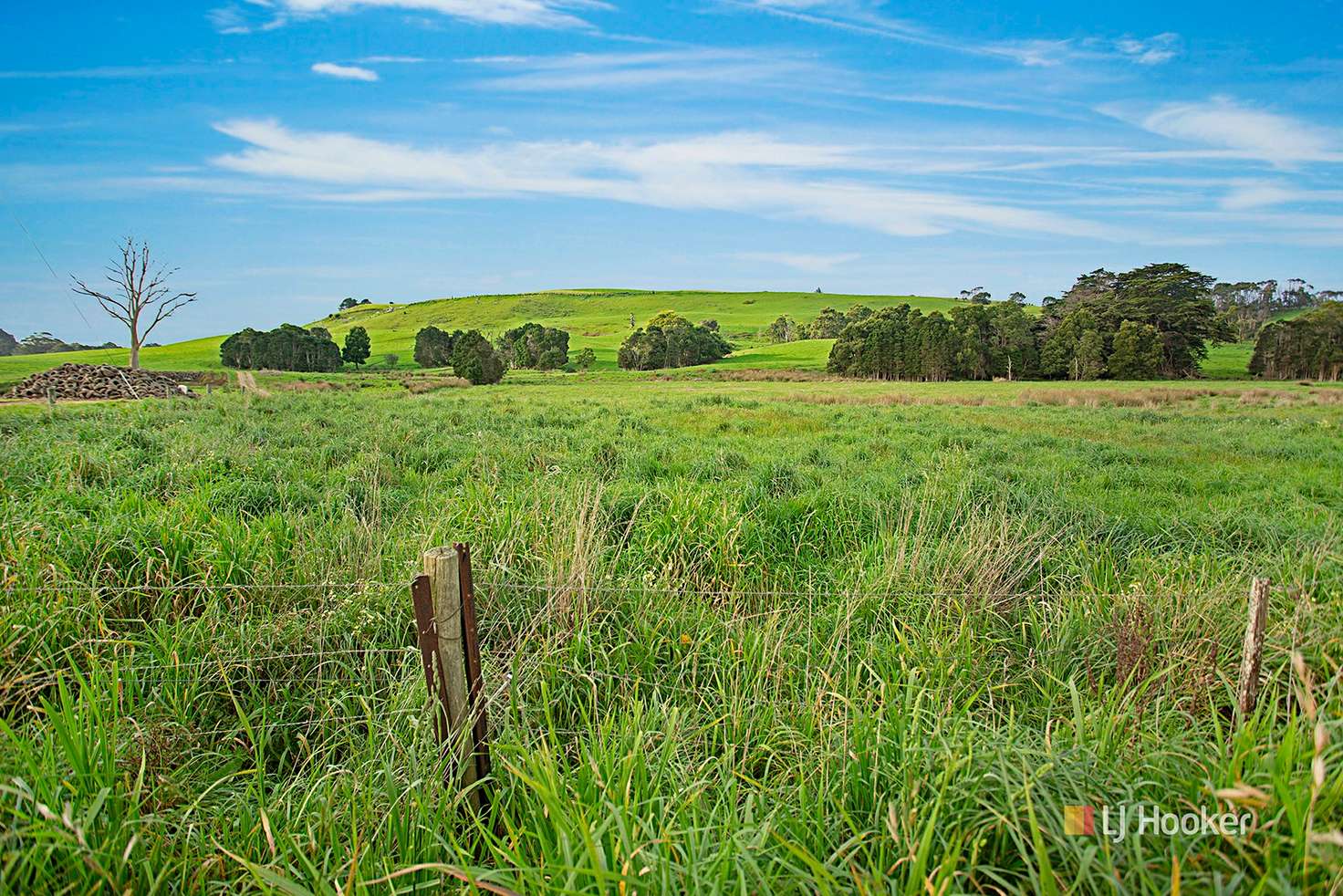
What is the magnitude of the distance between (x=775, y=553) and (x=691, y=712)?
3033 mm

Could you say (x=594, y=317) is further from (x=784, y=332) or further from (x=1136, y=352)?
(x=1136, y=352)

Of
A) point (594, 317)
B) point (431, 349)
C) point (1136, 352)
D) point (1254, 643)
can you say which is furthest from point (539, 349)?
point (1254, 643)

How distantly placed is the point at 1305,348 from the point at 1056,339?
61.2 feet

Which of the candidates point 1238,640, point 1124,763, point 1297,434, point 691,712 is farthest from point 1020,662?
point 1297,434

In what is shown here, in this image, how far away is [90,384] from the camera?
29469 millimetres

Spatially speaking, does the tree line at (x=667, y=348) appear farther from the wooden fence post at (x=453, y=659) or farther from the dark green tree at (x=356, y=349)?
the wooden fence post at (x=453, y=659)

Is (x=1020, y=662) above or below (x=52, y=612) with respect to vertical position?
below

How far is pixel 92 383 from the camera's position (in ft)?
97.0

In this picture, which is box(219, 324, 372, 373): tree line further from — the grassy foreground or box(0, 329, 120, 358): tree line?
the grassy foreground

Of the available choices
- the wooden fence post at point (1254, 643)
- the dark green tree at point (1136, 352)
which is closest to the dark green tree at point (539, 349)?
the dark green tree at point (1136, 352)

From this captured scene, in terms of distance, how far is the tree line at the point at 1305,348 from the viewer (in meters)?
48.0

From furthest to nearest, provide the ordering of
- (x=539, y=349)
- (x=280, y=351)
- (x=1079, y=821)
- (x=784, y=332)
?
(x=784, y=332), (x=539, y=349), (x=280, y=351), (x=1079, y=821)

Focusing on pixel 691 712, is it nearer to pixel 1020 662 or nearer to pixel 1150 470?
pixel 1020 662

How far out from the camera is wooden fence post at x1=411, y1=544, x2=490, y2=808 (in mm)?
2836
